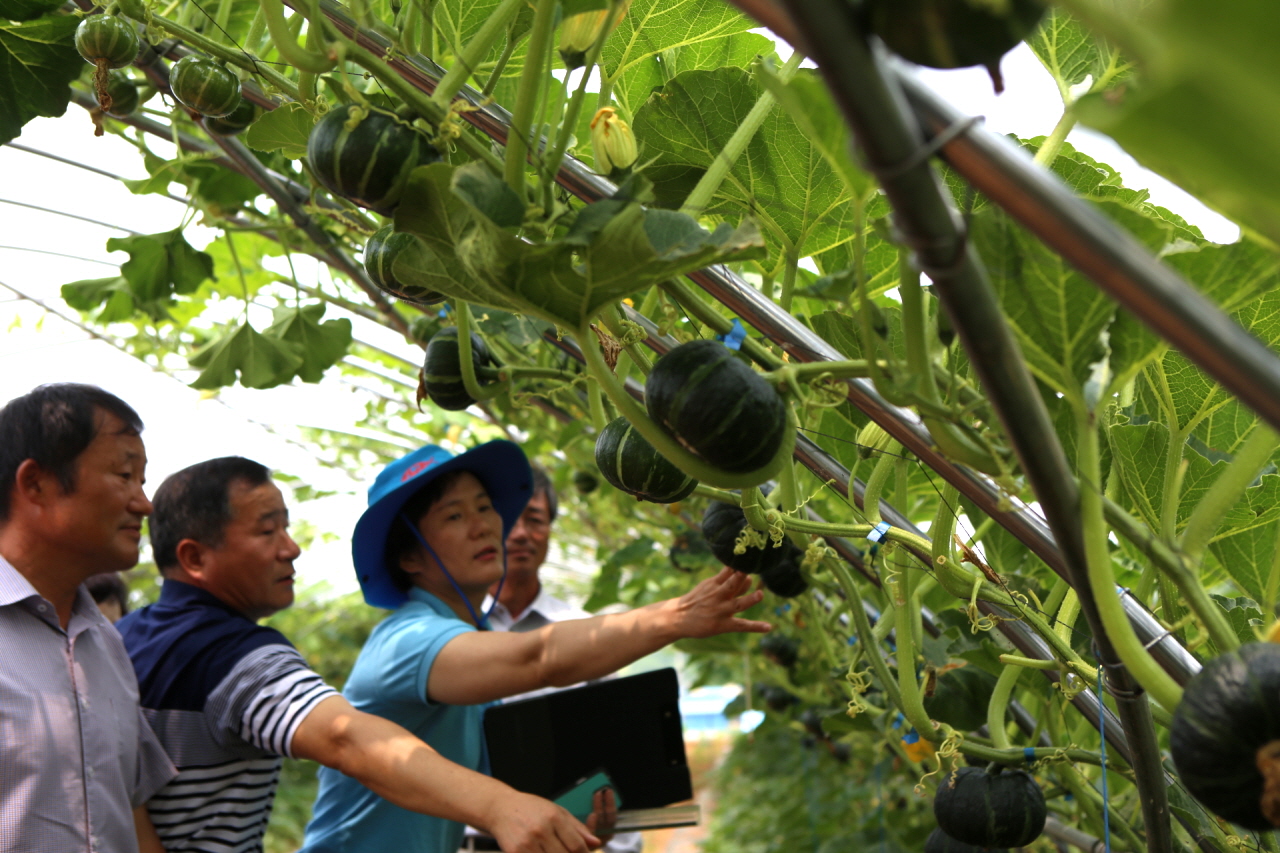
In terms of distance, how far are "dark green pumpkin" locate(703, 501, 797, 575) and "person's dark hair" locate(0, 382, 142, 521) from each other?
113 cm

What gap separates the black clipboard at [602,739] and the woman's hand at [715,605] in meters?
0.41

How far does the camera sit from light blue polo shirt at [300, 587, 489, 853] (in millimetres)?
1972

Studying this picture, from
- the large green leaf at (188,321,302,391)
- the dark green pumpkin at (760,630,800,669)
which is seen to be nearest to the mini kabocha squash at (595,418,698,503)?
the large green leaf at (188,321,302,391)

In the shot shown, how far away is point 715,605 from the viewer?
168cm

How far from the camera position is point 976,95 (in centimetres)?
119

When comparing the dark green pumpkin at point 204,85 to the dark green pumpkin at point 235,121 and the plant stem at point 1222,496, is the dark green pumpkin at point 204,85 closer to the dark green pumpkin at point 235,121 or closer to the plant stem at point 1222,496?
the dark green pumpkin at point 235,121

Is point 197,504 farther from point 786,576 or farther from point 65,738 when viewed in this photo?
point 786,576

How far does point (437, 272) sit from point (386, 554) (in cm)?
171

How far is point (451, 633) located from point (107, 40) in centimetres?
116

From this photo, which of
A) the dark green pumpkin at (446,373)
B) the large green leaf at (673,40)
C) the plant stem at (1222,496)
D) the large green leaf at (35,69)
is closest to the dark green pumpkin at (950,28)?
the plant stem at (1222,496)

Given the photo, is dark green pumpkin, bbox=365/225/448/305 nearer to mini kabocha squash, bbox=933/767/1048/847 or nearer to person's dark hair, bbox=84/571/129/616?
mini kabocha squash, bbox=933/767/1048/847

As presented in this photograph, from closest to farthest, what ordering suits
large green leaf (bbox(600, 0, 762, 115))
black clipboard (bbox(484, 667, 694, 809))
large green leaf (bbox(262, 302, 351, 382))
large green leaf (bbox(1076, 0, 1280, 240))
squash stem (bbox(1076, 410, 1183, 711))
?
1. large green leaf (bbox(1076, 0, 1280, 240))
2. squash stem (bbox(1076, 410, 1183, 711))
3. large green leaf (bbox(600, 0, 762, 115))
4. black clipboard (bbox(484, 667, 694, 809))
5. large green leaf (bbox(262, 302, 351, 382))

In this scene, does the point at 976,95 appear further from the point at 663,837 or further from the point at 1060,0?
the point at 663,837

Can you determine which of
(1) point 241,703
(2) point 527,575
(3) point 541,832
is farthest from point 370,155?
(2) point 527,575
